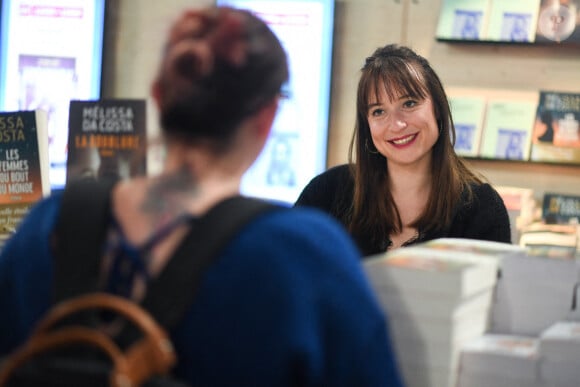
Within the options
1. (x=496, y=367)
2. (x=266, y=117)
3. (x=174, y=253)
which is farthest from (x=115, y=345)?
(x=496, y=367)

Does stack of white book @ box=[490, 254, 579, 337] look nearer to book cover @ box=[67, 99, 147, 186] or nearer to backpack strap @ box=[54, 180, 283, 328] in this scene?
backpack strap @ box=[54, 180, 283, 328]

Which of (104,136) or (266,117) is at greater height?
(266,117)

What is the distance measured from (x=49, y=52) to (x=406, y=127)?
7.79 ft

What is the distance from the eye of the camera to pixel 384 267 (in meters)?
1.56

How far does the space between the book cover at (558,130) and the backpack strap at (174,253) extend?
311cm

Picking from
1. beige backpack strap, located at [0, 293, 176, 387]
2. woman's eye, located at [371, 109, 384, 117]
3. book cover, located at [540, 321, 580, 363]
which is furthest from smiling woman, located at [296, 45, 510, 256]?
beige backpack strap, located at [0, 293, 176, 387]

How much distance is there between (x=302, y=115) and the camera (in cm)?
448

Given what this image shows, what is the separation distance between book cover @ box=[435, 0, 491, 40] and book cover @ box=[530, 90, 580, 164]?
18.4 inches

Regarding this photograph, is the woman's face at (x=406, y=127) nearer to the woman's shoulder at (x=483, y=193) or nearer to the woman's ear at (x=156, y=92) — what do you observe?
the woman's shoulder at (x=483, y=193)

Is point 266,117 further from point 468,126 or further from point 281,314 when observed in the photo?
point 468,126

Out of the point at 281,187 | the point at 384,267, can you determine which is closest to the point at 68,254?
the point at 384,267

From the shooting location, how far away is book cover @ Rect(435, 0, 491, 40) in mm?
4176

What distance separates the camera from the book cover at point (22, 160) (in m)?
2.62

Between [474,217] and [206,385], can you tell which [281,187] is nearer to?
[474,217]
